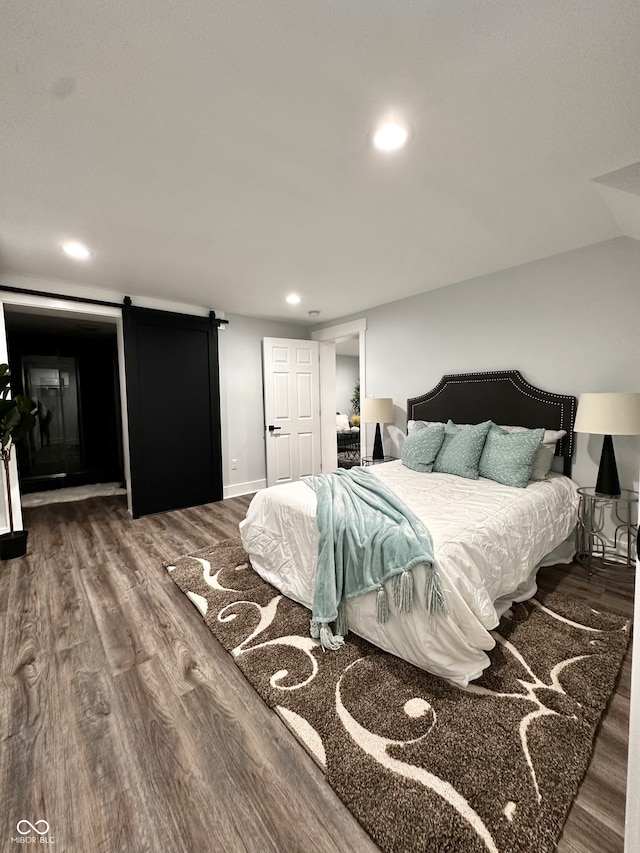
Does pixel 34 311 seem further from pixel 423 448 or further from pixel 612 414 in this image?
pixel 612 414

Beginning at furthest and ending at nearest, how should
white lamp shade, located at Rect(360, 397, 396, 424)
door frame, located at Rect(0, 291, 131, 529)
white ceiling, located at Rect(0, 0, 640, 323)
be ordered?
white lamp shade, located at Rect(360, 397, 396, 424), door frame, located at Rect(0, 291, 131, 529), white ceiling, located at Rect(0, 0, 640, 323)

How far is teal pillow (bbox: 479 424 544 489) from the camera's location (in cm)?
271

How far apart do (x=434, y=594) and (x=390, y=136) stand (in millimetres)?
2066

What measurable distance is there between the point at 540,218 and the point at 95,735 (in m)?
→ 3.65

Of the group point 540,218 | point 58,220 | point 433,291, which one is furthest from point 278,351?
point 540,218

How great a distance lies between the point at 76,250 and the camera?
2.77 m

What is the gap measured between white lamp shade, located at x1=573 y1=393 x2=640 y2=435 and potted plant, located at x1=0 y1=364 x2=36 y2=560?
4466mm

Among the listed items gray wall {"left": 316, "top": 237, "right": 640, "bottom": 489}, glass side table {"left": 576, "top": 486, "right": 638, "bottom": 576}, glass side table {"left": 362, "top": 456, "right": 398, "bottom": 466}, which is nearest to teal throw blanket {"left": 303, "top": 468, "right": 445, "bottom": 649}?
glass side table {"left": 576, "top": 486, "right": 638, "bottom": 576}

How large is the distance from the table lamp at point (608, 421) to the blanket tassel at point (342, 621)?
203cm

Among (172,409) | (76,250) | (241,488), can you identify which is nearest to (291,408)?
(241,488)

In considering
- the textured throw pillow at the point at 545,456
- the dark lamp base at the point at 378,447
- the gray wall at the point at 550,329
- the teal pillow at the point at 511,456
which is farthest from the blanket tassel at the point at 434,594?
the dark lamp base at the point at 378,447

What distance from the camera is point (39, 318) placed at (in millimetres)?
4531

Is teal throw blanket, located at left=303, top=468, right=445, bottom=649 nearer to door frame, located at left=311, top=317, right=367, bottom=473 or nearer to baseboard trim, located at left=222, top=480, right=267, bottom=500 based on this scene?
baseboard trim, located at left=222, top=480, right=267, bottom=500

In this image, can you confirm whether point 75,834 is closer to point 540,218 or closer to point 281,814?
point 281,814
